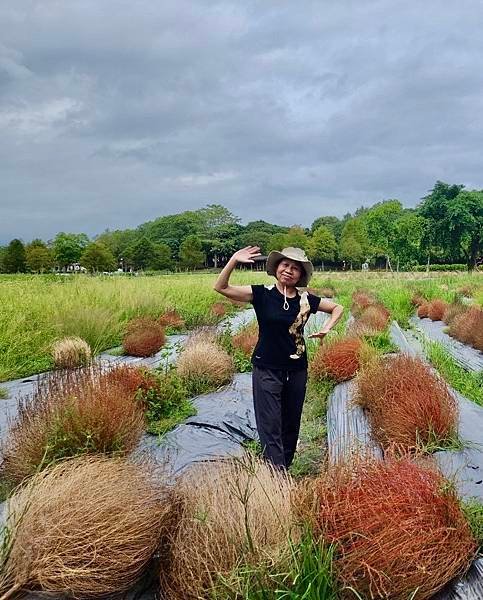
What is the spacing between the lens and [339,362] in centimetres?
608

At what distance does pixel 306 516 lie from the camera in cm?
219

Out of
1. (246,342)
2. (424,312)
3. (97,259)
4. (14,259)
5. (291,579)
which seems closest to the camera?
(291,579)

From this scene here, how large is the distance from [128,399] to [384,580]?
2.33 meters

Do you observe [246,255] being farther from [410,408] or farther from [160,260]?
[160,260]

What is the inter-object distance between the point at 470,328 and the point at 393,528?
7.65 meters

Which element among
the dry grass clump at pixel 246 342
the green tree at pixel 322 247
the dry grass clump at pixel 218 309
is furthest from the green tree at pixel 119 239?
the dry grass clump at pixel 246 342

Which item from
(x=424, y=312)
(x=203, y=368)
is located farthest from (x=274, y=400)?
(x=424, y=312)

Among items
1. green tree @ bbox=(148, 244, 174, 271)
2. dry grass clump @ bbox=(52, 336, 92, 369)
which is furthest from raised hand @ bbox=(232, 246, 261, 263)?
green tree @ bbox=(148, 244, 174, 271)

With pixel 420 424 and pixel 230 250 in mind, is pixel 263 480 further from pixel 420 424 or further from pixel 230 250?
pixel 230 250

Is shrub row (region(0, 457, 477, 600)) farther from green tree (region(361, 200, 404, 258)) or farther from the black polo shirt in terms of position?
green tree (region(361, 200, 404, 258))

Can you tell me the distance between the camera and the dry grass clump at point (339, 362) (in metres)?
6.00

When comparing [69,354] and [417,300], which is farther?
[417,300]

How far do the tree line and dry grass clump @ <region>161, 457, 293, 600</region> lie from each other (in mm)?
23846

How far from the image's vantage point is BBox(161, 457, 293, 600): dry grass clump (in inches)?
80.7
